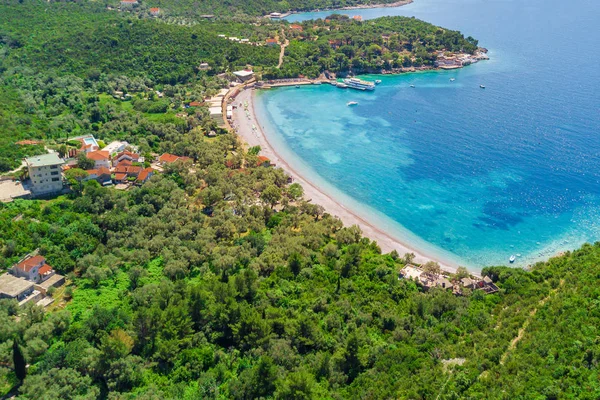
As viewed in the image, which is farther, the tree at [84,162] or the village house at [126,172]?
the village house at [126,172]

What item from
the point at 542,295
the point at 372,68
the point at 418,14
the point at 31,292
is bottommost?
the point at 31,292

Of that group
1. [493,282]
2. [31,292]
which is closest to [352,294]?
[493,282]

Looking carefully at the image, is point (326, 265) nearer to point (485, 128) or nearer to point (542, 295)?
point (542, 295)

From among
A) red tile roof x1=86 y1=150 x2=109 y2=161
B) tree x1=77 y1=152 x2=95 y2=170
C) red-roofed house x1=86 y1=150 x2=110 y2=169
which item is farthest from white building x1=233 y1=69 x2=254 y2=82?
tree x1=77 y1=152 x2=95 y2=170

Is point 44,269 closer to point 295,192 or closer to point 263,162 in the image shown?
point 295,192

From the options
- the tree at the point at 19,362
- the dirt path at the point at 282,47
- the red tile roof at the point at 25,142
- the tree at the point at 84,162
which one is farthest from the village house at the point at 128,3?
the tree at the point at 19,362

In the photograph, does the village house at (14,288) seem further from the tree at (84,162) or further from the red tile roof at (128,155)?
the red tile roof at (128,155)

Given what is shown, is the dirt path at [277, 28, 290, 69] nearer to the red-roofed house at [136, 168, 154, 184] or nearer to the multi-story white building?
the red-roofed house at [136, 168, 154, 184]
